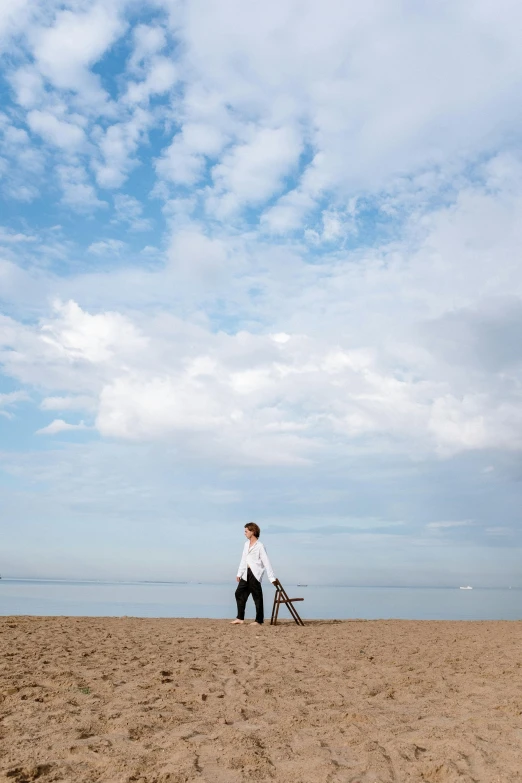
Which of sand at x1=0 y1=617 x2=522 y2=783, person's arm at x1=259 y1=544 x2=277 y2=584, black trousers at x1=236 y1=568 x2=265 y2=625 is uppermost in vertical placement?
person's arm at x1=259 y1=544 x2=277 y2=584

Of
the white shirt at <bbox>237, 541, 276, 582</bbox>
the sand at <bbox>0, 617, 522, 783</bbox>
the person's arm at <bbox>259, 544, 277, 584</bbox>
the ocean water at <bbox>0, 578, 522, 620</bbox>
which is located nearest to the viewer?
the sand at <bbox>0, 617, 522, 783</bbox>

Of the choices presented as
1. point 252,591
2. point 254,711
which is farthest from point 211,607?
point 254,711

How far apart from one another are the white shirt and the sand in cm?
307

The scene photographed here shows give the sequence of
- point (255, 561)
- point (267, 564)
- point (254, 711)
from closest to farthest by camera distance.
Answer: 1. point (254, 711)
2. point (267, 564)
3. point (255, 561)

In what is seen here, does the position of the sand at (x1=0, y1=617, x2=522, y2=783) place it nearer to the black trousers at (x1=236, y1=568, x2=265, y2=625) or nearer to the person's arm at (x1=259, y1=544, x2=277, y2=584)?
the person's arm at (x1=259, y1=544, x2=277, y2=584)

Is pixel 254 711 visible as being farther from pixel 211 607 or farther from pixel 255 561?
pixel 211 607

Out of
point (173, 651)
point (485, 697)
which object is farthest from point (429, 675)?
point (173, 651)

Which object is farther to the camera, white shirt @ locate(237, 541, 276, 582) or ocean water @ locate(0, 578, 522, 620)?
ocean water @ locate(0, 578, 522, 620)

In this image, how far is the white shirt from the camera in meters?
14.3

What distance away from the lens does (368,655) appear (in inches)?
392

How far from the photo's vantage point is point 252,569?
47.1 ft

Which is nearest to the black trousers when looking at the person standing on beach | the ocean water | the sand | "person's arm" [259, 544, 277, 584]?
the person standing on beach

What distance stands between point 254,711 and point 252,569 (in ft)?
26.9

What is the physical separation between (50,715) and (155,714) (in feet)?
3.13
